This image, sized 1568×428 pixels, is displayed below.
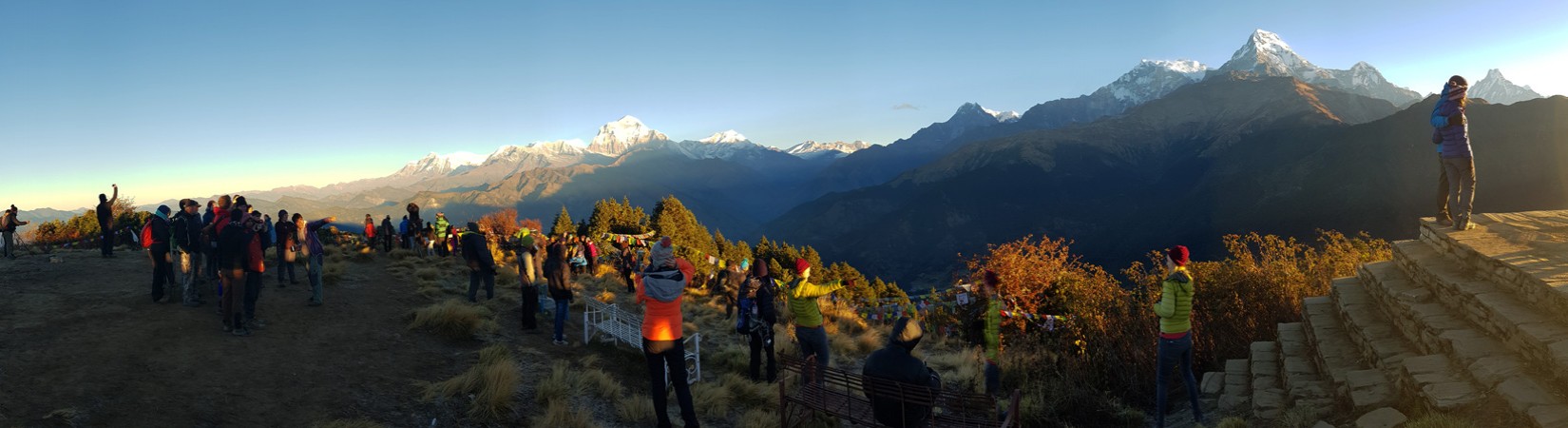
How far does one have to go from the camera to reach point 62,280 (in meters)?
11.7

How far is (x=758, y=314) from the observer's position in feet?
29.0

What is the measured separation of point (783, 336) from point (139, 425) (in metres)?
9.21

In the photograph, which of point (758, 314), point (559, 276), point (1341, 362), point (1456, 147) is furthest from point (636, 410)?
point (1456, 147)

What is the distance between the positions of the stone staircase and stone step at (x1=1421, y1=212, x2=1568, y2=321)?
1 centimetres

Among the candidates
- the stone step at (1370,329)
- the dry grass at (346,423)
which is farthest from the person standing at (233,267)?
the stone step at (1370,329)

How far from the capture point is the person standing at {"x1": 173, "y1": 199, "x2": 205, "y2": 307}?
9.96 meters

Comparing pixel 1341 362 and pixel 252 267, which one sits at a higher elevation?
pixel 252 267

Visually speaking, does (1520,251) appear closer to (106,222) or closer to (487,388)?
(487,388)

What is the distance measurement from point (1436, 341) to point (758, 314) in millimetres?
7133

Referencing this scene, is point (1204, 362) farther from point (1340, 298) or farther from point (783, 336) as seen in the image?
point (783, 336)

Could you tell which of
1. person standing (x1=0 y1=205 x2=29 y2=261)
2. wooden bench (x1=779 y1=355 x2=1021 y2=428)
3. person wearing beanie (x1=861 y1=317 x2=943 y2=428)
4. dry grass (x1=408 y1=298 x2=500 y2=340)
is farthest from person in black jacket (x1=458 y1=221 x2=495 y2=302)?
person standing (x1=0 y1=205 x2=29 y2=261)

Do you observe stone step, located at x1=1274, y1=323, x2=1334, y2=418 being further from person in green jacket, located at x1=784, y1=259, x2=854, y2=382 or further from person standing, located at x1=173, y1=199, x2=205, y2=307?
person standing, located at x1=173, y1=199, x2=205, y2=307

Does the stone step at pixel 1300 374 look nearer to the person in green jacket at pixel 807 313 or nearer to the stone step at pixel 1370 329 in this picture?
the stone step at pixel 1370 329

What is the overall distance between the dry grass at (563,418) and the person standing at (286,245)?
8.71 metres
